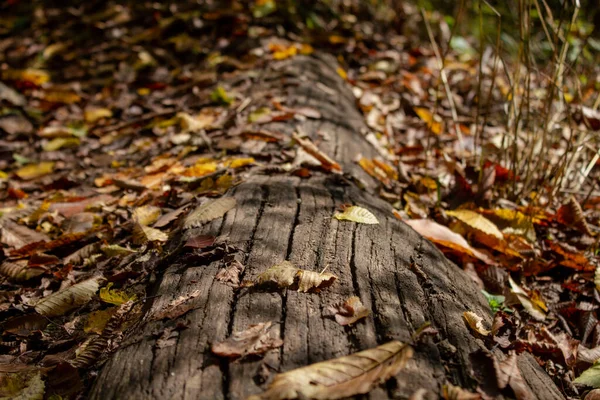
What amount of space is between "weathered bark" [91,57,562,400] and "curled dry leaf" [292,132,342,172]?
13 centimetres

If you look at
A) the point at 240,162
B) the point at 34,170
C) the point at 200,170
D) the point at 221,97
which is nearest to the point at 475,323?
the point at 240,162

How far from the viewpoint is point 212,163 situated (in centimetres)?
230

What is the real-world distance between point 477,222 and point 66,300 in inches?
63.9

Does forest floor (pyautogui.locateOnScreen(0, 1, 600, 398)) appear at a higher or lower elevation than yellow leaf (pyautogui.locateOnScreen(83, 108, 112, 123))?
higher

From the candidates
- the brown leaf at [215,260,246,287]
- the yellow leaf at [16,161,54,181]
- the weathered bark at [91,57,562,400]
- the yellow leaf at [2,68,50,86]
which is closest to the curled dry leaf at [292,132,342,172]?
the weathered bark at [91,57,562,400]

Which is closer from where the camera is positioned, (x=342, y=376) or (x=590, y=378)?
(x=342, y=376)

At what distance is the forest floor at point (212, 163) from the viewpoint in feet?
5.11

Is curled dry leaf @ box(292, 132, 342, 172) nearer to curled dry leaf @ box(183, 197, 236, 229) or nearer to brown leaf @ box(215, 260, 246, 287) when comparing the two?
curled dry leaf @ box(183, 197, 236, 229)

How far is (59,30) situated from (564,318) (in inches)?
193

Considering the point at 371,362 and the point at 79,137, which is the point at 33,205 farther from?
the point at 371,362

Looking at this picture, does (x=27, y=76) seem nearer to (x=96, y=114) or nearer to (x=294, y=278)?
(x=96, y=114)

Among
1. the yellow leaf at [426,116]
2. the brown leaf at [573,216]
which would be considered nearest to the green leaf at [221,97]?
the yellow leaf at [426,116]

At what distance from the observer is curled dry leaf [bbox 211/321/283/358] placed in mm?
1104

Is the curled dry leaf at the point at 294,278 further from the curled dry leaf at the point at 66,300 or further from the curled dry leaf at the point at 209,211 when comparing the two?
the curled dry leaf at the point at 66,300
